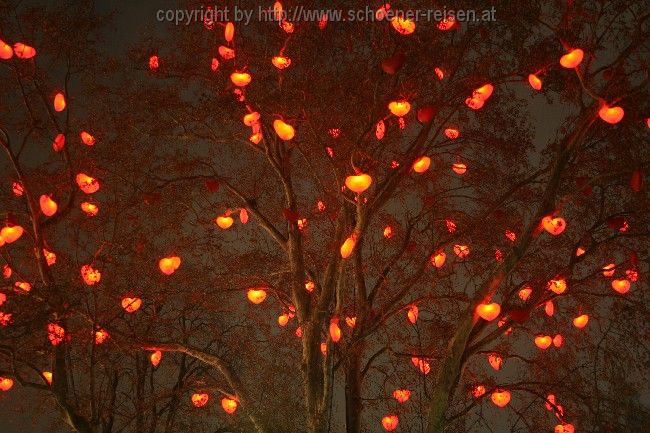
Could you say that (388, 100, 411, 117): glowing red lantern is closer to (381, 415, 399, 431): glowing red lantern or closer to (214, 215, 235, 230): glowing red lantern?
→ (214, 215, 235, 230): glowing red lantern

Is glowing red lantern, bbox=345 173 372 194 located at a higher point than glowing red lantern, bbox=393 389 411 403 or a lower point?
higher

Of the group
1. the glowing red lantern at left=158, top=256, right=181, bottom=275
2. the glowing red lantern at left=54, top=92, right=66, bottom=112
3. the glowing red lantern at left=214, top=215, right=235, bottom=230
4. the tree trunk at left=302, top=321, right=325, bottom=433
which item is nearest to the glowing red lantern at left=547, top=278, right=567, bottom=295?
the tree trunk at left=302, top=321, right=325, bottom=433

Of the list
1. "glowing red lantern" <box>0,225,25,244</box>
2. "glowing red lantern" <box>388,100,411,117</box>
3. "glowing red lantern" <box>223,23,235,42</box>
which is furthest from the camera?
"glowing red lantern" <box>223,23,235,42</box>

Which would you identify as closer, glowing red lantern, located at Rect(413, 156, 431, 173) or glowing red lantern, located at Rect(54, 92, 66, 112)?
glowing red lantern, located at Rect(413, 156, 431, 173)

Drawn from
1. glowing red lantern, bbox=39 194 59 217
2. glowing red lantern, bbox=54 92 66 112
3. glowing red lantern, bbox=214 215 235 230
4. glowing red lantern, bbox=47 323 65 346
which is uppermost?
glowing red lantern, bbox=54 92 66 112

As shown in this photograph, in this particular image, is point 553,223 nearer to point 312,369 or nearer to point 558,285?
point 558,285

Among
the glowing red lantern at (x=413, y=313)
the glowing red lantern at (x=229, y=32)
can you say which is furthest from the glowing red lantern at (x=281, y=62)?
the glowing red lantern at (x=413, y=313)

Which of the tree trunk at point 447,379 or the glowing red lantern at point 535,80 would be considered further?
the tree trunk at point 447,379

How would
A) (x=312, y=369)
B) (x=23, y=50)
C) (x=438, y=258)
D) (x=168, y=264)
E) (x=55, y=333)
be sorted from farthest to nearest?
(x=438, y=258) → (x=312, y=369) → (x=168, y=264) → (x=23, y=50) → (x=55, y=333)

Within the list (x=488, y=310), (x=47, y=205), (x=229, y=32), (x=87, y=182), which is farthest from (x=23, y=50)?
(x=488, y=310)

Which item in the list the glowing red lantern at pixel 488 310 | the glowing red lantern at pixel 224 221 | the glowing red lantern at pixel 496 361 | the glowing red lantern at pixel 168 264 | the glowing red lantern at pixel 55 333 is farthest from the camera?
the glowing red lantern at pixel 496 361

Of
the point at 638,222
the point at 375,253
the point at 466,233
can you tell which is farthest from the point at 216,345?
the point at 638,222

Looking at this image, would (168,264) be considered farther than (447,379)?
Yes

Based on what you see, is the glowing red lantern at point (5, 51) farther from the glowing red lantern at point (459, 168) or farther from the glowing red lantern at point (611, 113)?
the glowing red lantern at point (611, 113)
